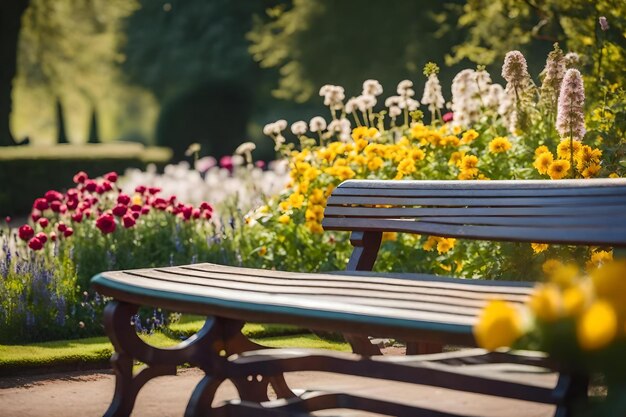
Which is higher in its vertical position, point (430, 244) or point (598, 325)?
point (598, 325)

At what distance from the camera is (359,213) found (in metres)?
4.37

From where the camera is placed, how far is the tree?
21297 millimetres

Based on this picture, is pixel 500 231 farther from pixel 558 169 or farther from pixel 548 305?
pixel 548 305

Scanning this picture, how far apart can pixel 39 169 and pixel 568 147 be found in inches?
539

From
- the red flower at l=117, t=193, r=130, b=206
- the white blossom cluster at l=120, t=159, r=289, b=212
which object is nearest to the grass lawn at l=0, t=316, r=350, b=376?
the red flower at l=117, t=193, r=130, b=206

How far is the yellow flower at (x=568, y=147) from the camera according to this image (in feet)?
17.5

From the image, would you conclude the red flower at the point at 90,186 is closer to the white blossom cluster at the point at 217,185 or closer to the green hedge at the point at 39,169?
the white blossom cluster at the point at 217,185

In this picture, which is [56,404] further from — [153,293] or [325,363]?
[325,363]

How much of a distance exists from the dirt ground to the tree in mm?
17487

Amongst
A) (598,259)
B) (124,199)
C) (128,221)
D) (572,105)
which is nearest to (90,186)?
(124,199)

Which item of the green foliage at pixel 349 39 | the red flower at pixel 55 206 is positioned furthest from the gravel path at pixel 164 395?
the green foliage at pixel 349 39

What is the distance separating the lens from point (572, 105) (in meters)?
5.21

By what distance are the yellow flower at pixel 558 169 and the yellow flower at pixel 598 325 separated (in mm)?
3508

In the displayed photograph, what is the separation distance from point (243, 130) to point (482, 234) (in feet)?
84.4
